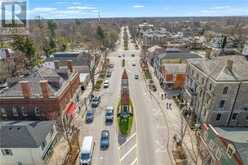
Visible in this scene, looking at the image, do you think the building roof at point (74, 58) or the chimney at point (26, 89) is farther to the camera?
the building roof at point (74, 58)

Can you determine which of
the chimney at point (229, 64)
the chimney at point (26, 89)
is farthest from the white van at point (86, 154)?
the chimney at point (229, 64)

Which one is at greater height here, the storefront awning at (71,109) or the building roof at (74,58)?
the building roof at (74,58)

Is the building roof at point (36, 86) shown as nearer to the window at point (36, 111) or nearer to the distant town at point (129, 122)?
the distant town at point (129, 122)

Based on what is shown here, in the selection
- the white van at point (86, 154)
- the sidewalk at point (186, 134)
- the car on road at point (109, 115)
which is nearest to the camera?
the white van at point (86, 154)

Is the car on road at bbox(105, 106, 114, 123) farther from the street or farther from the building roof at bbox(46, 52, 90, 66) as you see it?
the building roof at bbox(46, 52, 90, 66)

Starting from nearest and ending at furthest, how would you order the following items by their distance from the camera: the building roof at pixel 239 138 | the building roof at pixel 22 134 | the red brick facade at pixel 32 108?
the building roof at pixel 239 138, the building roof at pixel 22 134, the red brick facade at pixel 32 108
